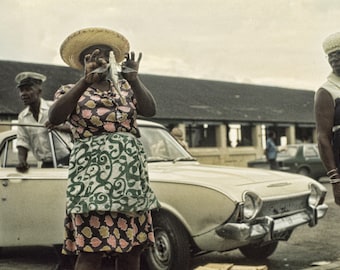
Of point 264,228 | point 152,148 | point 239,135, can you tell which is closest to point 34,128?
point 152,148

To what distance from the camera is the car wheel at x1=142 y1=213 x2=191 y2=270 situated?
5.18m

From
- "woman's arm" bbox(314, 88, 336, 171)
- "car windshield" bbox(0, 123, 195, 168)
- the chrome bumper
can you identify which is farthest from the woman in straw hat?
"car windshield" bbox(0, 123, 195, 168)

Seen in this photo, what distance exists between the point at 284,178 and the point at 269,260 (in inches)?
38.7

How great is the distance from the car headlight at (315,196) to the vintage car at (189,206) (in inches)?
0.4

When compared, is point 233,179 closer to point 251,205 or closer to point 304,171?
point 251,205

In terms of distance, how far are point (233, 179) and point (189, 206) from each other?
52 cm

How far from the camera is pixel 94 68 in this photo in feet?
9.79

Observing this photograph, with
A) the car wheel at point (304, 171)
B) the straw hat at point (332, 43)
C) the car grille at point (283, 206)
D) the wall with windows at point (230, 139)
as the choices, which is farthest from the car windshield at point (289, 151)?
the straw hat at point (332, 43)

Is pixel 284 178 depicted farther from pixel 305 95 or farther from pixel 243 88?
pixel 305 95

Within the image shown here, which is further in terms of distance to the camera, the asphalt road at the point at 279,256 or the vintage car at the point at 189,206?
the asphalt road at the point at 279,256

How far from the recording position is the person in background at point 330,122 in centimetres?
352

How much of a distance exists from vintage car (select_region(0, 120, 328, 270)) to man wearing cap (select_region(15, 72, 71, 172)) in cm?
12

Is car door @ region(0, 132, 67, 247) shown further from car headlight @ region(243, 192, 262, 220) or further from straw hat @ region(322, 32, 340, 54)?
straw hat @ region(322, 32, 340, 54)

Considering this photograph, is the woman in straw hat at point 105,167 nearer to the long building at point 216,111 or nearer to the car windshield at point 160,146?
the car windshield at point 160,146
